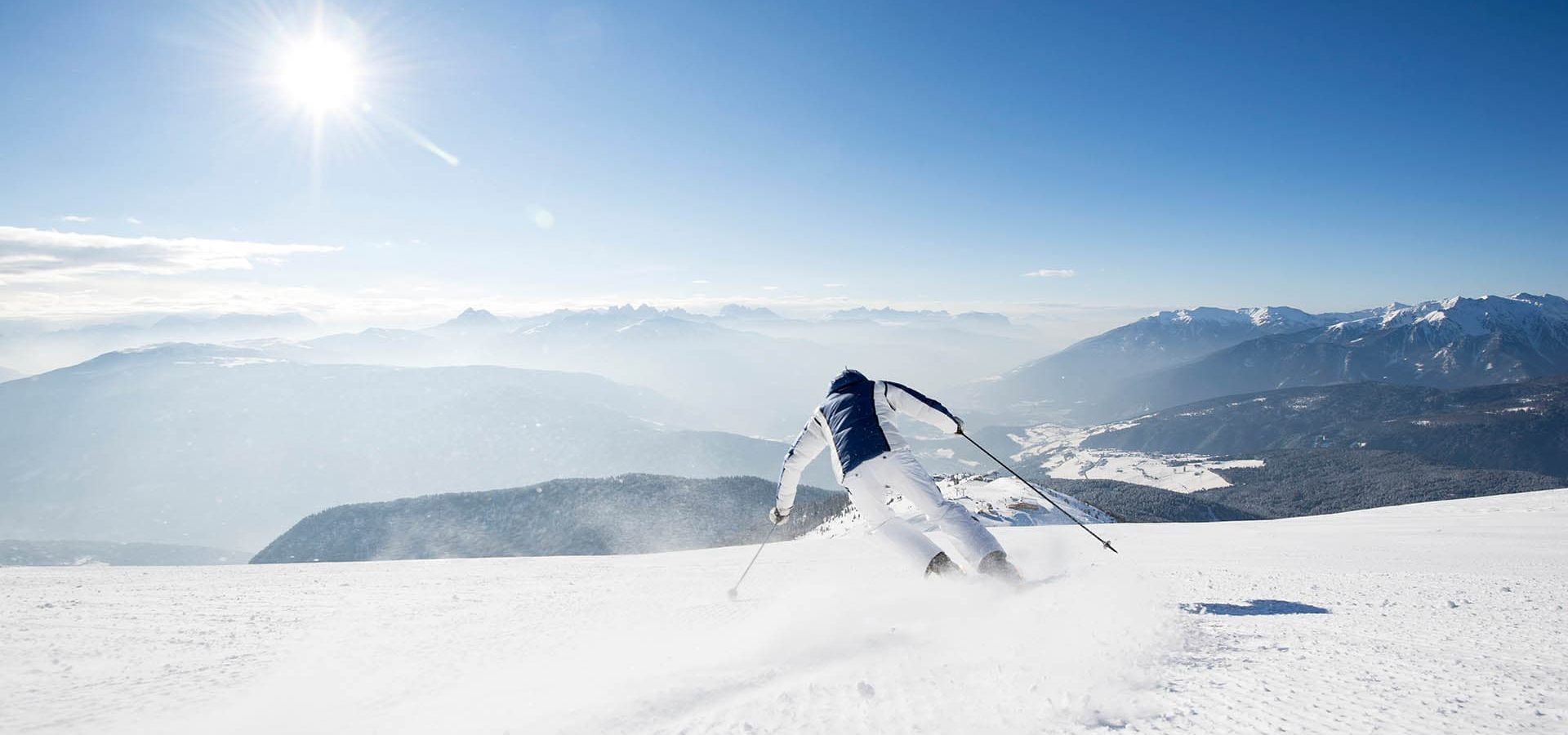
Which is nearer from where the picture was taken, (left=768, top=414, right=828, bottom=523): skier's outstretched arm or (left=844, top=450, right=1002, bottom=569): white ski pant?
(left=844, top=450, right=1002, bottom=569): white ski pant

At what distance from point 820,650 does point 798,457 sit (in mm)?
3562

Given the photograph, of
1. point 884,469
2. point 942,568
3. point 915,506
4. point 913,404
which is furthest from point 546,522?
point 942,568

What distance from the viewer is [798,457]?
8.29 meters

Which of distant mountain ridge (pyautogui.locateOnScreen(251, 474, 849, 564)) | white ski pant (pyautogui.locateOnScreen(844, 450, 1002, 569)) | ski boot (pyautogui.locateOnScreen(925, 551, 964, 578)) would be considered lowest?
distant mountain ridge (pyautogui.locateOnScreen(251, 474, 849, 564))

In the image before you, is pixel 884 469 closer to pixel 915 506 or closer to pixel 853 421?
pixel 915 506

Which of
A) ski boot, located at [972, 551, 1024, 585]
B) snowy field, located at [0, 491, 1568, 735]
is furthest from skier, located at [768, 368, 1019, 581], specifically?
snowy field, located at [0, 491, 1568, 735]

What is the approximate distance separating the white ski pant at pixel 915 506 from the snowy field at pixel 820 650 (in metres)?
0.48

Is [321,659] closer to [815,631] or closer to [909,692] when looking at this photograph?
[815,631]

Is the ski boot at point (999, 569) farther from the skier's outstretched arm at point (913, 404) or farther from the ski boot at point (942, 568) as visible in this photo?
the skier's outstretched arm at point (913, 404)

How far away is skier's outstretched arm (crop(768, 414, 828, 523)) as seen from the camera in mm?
8086

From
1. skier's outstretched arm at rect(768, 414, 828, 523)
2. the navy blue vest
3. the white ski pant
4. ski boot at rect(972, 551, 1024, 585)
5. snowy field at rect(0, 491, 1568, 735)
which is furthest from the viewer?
skier's outstretched arm at rect(768, 414, 828, 523)

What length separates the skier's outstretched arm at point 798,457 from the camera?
809 cm

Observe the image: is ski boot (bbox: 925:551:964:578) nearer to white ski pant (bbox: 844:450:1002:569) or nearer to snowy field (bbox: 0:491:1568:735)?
white ski pant (bbox: 844:450:1002:569)

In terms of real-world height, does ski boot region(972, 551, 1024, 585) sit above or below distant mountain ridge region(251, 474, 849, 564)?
above
